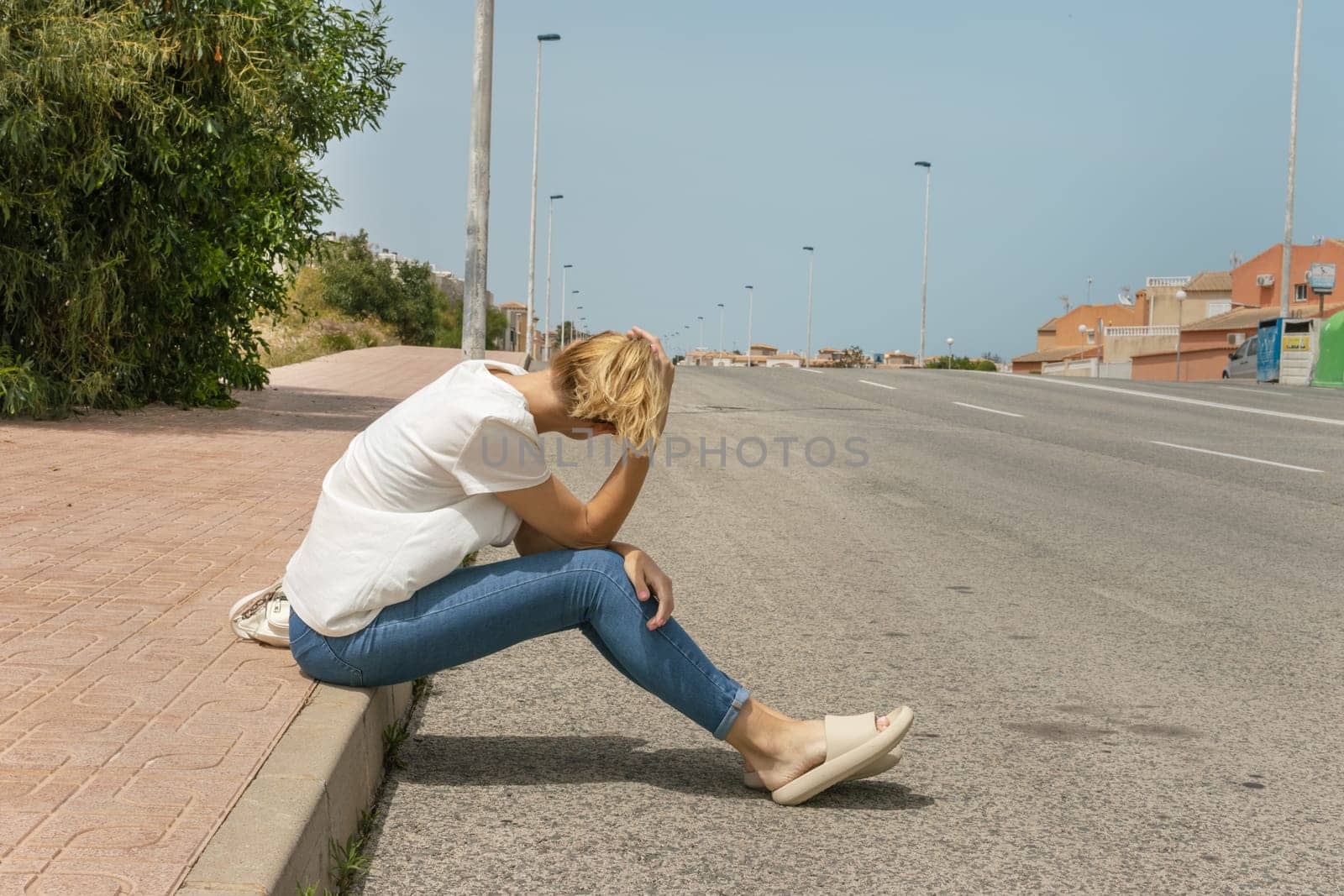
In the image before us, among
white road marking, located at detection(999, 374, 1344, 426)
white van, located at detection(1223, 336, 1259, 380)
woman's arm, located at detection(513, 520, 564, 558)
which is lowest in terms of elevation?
woman's arm, located at detection(513, 520, 564, 558)

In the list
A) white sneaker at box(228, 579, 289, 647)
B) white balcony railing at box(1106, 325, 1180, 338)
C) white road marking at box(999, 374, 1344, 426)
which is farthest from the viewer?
white balcony railing at box(1106, 325, 1180, 338)

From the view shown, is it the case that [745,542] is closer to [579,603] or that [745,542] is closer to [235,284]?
[579,603]

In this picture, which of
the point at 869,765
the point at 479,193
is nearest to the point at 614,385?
the point at 869,765

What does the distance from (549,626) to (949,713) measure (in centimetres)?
162

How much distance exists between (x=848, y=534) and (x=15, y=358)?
9.14 m

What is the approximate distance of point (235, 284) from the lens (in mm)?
15414

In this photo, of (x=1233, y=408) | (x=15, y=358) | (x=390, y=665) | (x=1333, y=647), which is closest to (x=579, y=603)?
(x=390, y=665)

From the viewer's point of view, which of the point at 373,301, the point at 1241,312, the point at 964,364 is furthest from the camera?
the point at 964,364

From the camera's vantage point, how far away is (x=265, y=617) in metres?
4.38

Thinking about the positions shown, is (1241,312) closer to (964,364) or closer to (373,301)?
(964,364)

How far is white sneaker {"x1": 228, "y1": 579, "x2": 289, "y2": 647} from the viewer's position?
4.32m

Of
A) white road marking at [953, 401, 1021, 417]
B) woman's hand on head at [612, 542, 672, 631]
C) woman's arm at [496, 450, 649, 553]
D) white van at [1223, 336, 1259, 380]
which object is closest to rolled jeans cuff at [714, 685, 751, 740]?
woman's hand on head at [612, 542, 672, 631]

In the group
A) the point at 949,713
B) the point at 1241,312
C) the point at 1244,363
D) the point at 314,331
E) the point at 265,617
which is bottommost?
the point at 949,713

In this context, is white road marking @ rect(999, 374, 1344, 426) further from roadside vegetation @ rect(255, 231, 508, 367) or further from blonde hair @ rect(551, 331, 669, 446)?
roadside vegetation @ rect(255, 231, 508, 367)
